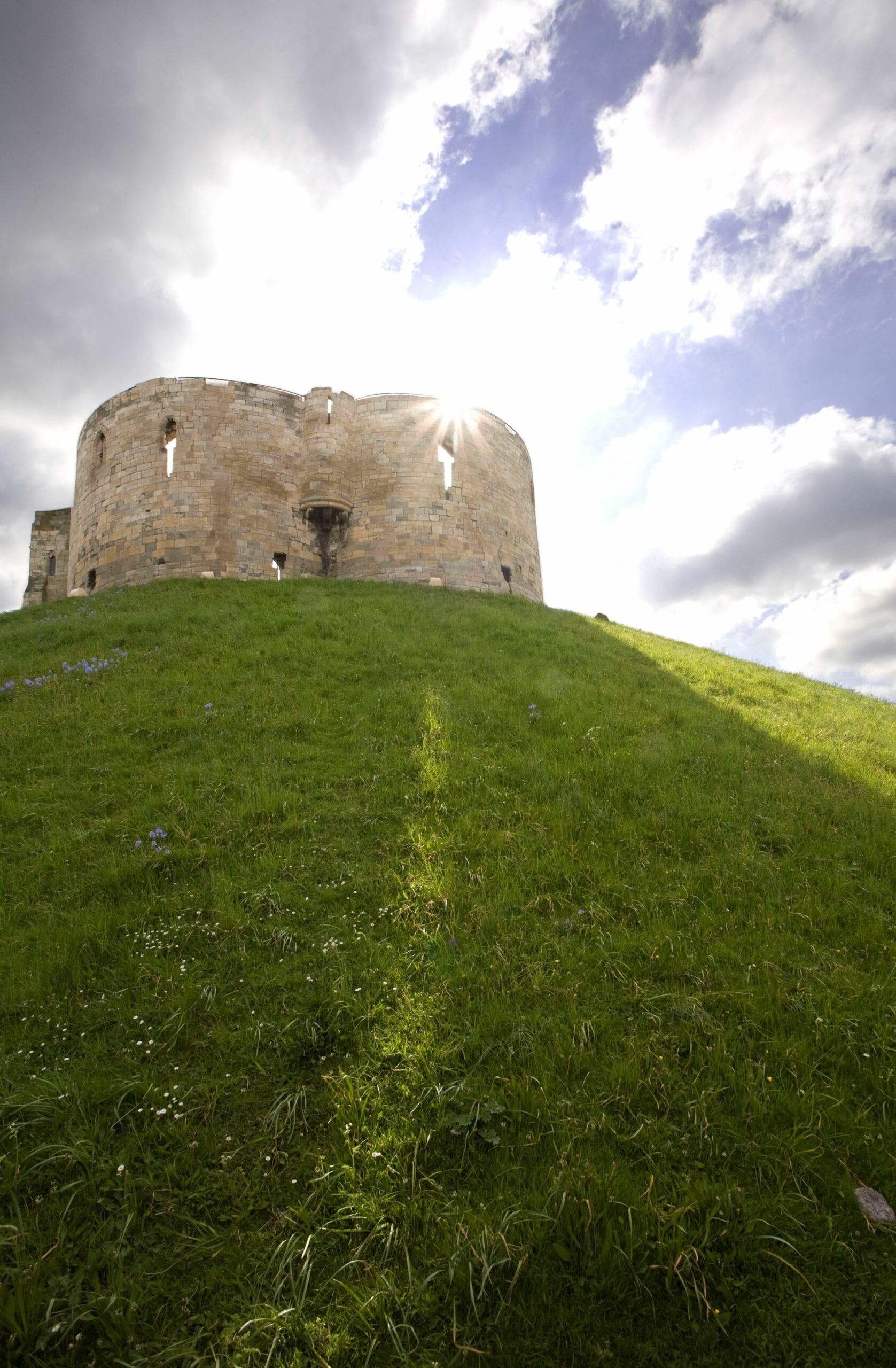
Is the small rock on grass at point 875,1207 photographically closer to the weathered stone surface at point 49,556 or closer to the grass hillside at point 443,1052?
the grass hillside at point 443,1052

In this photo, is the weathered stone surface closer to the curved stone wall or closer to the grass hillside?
the curved stone wall

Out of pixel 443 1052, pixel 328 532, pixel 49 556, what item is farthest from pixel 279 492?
pixel 443 1052

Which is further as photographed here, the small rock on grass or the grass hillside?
the small rock on grass

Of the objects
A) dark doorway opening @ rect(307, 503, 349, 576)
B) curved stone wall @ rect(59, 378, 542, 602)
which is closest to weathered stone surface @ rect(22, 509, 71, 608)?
curved stone wall @ rect(59, 378, 542, 602)

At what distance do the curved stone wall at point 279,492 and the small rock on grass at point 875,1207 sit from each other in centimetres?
1635

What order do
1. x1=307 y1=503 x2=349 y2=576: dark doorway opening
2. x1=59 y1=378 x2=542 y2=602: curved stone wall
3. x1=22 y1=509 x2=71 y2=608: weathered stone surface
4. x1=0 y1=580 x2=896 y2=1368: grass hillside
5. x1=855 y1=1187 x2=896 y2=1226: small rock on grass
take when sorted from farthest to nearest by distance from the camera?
x1=22 y1=509 x2=71 y2=608: weathered stone surface
x1=307 y1=503 x2=349 y2=576: dark doorway opening
x1=59 y1=378 x2=542 y2=602: curved stone wall
x1=855 y1=1187 x2=896 y2=1226: small rock on grass
x1=0 y1=580 x2=896 y2=1368: grass hillside

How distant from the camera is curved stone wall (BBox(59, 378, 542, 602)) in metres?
17.8

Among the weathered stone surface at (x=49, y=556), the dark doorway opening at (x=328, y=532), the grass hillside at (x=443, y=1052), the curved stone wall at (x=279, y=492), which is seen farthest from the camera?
the weathered stone surface at (x=49, y=556)

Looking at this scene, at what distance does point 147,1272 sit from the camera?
2.51 meters

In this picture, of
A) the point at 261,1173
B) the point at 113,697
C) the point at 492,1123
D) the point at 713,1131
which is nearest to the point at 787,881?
the point at 713,1131

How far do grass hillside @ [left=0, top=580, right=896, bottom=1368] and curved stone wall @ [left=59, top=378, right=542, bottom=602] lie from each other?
447 inches

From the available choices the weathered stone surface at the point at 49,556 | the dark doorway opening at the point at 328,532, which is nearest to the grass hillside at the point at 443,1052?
the dark doorway opening at the point at 328,532

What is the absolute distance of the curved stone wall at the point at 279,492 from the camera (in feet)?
58.3

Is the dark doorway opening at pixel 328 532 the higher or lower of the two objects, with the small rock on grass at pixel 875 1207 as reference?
higher
